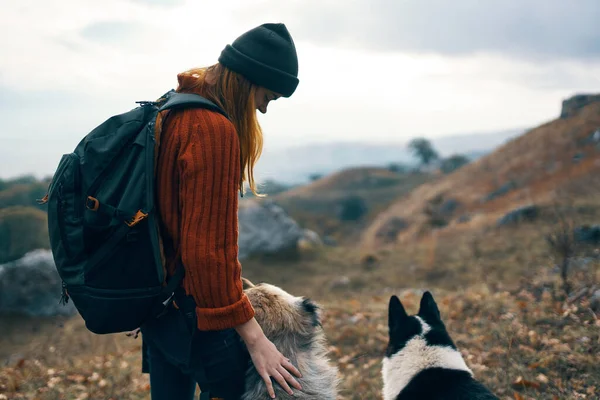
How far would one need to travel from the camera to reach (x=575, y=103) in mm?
29000

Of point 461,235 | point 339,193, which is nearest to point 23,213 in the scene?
point 461,235

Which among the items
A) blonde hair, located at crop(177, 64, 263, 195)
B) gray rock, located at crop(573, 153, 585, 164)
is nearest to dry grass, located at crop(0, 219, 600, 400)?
blonde hair, located at crop(177, 64, 263, 195)

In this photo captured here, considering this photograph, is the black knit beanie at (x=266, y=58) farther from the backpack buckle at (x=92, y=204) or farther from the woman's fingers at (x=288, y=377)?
the woman's fingers at (x=288, y=377)

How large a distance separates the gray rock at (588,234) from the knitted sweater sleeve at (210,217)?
9.75m

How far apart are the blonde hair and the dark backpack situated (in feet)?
0.43

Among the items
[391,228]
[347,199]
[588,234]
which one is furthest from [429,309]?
[347,199]

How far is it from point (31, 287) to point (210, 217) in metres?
9.67

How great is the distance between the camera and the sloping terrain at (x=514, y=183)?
17125 mm

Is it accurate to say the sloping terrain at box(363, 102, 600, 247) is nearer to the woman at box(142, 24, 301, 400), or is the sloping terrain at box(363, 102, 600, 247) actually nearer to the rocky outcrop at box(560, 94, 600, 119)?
the rocky outcrop at box(560, 94, 600, 119)

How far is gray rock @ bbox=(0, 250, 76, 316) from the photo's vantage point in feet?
30.2

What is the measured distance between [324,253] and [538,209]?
22.4ft

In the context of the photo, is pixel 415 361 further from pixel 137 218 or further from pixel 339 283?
pixel 339 283

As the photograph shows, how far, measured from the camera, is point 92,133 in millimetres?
1605

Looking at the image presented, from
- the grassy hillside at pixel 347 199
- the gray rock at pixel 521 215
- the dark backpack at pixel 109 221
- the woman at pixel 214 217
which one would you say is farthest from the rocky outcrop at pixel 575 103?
the dark backpack at pixel 109 221
